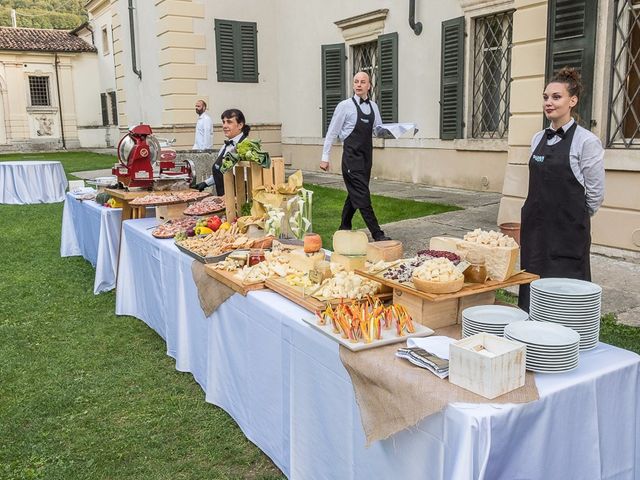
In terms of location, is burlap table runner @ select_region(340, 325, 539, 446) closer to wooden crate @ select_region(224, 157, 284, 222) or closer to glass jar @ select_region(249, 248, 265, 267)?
glass jar @ select_region(249, 248, 265, 267)

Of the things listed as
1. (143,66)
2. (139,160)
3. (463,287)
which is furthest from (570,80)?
(143,66)

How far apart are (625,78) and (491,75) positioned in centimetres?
416

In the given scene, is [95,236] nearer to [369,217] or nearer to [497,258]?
[369,217]

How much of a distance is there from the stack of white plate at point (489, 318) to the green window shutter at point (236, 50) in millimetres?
13695

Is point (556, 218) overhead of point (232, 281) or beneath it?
overhead

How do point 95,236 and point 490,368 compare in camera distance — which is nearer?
point 490,368

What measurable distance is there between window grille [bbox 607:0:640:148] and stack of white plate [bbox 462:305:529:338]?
4.77 m

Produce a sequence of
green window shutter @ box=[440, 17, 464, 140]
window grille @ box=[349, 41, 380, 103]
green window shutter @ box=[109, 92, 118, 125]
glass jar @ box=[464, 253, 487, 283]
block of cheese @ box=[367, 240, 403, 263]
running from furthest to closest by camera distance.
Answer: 1. green window shutter @ box=[109, 92, 118, 125]
2. window grille @ box=[349, 41, 380, 103]
3. green window shutter @ box=[440, 17, 464, 140]
4. block of cheese @ box=[367, 240, 403, 263]
5. glass jar @ box=[464, 253, 487, 283]

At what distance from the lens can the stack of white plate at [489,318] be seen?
2.01 m

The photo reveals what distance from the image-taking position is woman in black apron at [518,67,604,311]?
2.96 metres

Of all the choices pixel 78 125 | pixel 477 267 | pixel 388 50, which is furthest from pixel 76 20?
pixel 477 267

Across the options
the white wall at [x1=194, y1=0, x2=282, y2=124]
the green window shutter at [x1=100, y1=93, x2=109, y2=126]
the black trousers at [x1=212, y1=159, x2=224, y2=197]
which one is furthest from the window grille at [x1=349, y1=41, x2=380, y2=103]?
the green window shutter at [x1=100, y1=93, x2=109, y2=126]

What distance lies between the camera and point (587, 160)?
2.96m

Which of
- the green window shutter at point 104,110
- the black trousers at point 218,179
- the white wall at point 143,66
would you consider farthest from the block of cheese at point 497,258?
the green window shutter at point 104,110
